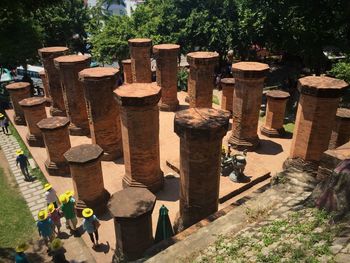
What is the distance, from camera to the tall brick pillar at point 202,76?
45.1 feet

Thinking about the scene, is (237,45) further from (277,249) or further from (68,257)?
(277,249)

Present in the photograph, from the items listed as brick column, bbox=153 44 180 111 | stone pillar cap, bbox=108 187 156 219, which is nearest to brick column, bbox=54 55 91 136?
brick column, bbox=153 44 180 111

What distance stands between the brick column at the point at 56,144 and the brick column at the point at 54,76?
162 inches

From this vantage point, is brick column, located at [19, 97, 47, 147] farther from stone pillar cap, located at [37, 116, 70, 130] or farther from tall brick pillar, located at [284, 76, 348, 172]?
tall brick pillar, located at [284, 76, 348, 172]

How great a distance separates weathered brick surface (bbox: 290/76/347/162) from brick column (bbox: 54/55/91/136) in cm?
873

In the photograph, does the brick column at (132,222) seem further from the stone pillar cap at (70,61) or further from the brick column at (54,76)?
the brick column at (54,76)

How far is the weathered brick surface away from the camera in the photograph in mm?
9492

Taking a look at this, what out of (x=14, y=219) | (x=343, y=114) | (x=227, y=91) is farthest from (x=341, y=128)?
(x=14, y=219)

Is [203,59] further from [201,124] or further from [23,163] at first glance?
[23,163]

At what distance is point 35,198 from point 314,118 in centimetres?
934

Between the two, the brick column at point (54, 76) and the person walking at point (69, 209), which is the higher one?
the brick column at point (54, 76)

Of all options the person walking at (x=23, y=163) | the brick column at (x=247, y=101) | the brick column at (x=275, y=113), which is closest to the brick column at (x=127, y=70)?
the brick column at (x=247, y=101)

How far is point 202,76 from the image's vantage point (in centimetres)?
1406

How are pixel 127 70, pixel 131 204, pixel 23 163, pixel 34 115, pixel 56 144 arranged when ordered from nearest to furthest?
1. pixel 131 204
2. pixel 23 163
3. pixel 56 144
4. pixel 34 115
5. pixel 127 70
